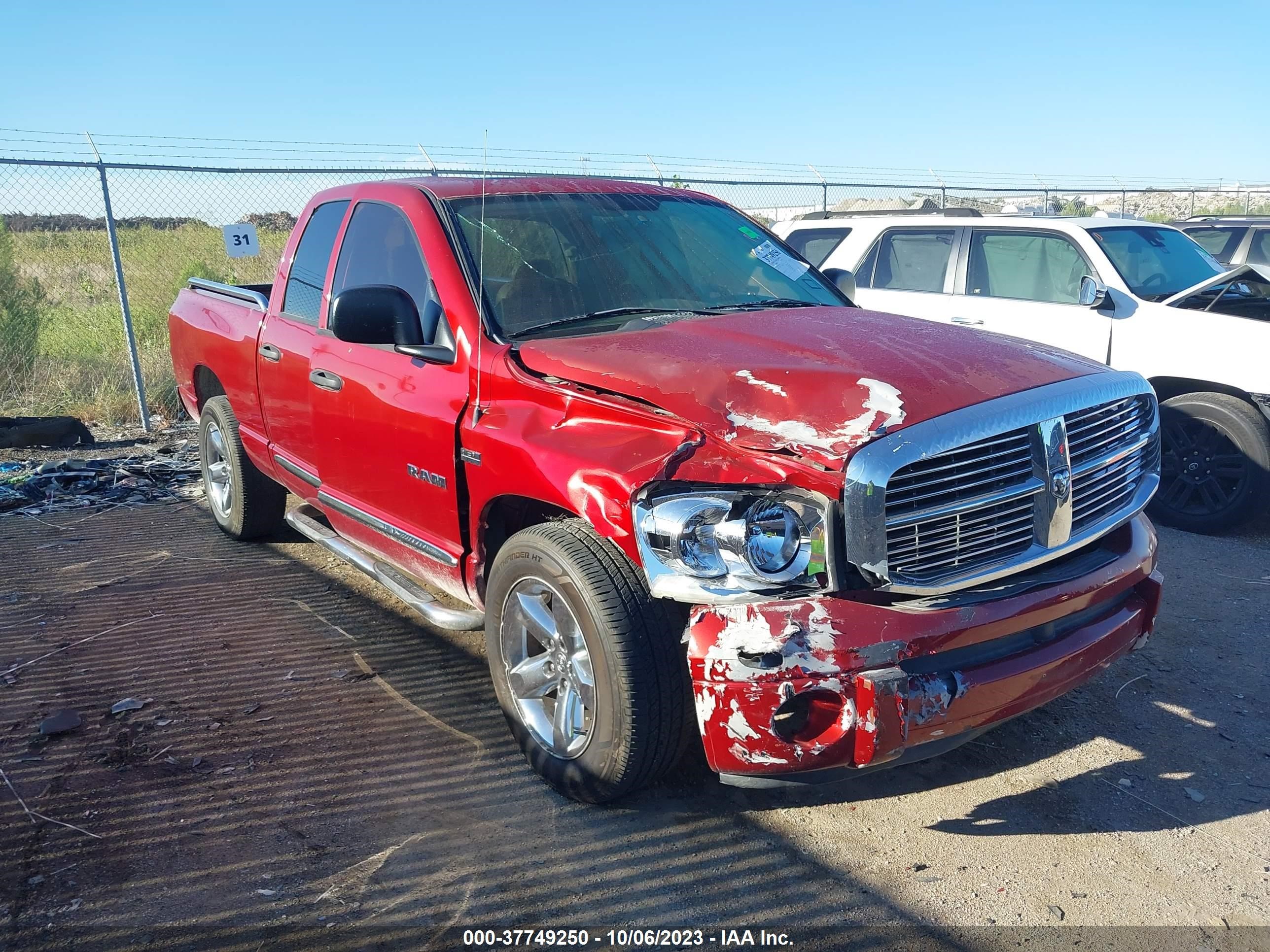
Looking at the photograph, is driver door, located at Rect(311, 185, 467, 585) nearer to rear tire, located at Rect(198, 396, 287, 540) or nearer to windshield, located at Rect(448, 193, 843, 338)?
windshield, located at Rect(448, 193, 843, 338)

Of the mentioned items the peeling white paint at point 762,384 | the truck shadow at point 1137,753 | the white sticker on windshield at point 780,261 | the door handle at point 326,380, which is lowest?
the truck shadow at point 1137,753

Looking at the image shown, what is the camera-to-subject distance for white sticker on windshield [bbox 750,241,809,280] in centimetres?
407

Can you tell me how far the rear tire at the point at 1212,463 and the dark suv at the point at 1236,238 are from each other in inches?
192

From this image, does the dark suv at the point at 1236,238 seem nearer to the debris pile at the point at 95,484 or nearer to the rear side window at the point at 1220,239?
the rear side window at the point at 1220,239

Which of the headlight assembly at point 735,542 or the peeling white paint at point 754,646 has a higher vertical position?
the headlight assembly at point 735,542

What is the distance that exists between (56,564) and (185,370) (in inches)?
53.5

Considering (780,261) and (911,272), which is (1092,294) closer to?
(911,272)

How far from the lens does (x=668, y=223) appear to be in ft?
12.9

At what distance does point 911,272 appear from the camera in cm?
732


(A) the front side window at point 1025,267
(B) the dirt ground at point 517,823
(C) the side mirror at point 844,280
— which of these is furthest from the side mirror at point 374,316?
(A) the front side window at point 1025,267

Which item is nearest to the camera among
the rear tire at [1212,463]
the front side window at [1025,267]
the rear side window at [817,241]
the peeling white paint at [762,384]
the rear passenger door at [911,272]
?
the peeling white paint at [762,384]

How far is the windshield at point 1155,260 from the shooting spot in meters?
6.24

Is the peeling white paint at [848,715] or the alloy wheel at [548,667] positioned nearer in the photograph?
the peeling white paint at [848,715]

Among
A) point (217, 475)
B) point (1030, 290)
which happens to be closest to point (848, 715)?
point (217, 475)
